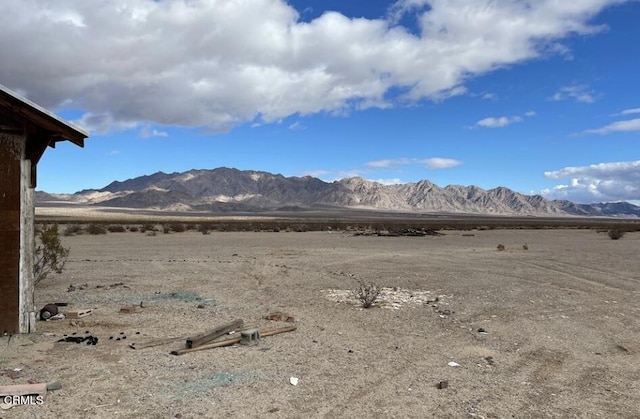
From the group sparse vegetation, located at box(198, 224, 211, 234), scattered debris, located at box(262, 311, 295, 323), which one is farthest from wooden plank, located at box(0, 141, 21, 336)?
sparse vegetation, located at box(198, 224, 211, 234)

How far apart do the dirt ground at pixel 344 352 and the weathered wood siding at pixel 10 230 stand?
46cm

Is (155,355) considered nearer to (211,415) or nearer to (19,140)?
(211,415)

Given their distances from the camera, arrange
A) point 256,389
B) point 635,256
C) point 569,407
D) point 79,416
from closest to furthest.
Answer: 1. point 79,416
2. point 569,407
3. point 256,389
4. point 635,256

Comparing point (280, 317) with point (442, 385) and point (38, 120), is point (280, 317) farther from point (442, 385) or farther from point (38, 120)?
point (38, 120)

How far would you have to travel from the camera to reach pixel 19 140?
317 inches

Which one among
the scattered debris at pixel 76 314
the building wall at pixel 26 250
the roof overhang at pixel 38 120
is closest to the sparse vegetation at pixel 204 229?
the scattered debris at pixel 76 314

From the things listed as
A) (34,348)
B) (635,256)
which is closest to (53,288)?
(34,348)

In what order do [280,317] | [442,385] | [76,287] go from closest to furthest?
[442,385]
[280,317]
[76,287]

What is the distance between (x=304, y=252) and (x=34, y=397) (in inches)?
820

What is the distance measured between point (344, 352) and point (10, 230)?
5350 millimetres

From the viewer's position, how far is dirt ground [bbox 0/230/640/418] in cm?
564

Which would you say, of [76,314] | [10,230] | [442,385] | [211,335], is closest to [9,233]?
[10,230]

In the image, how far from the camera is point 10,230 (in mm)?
7902

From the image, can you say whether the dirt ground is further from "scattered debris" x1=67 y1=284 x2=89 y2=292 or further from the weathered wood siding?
the weathered wood siding
